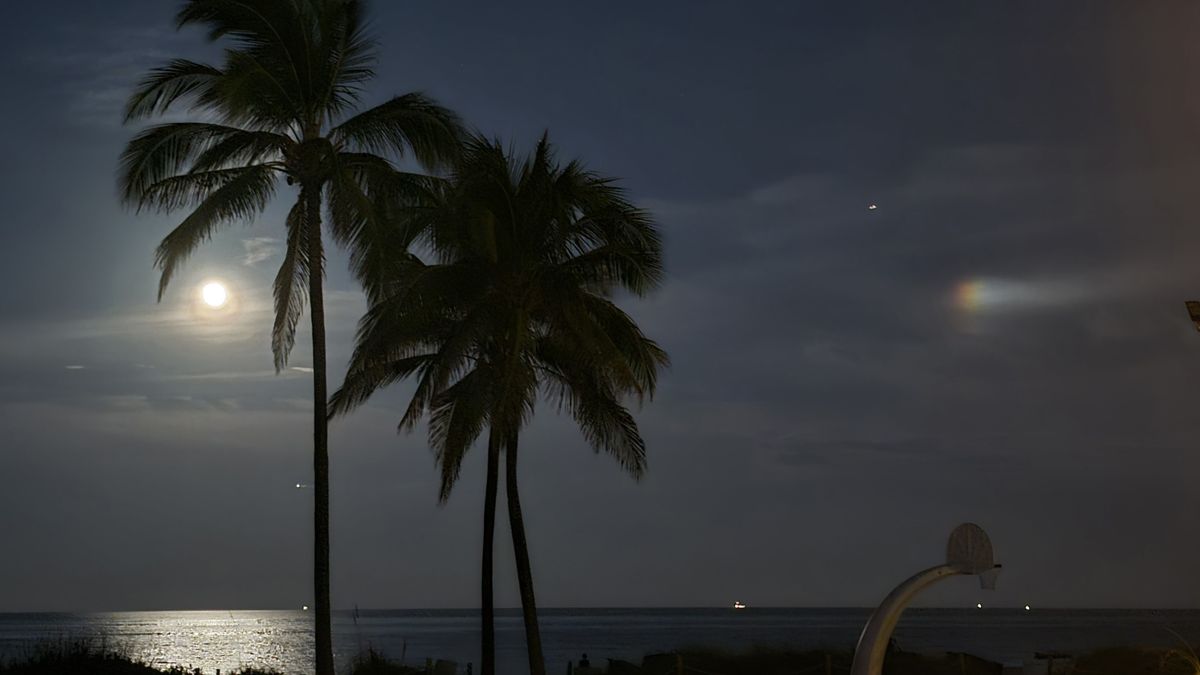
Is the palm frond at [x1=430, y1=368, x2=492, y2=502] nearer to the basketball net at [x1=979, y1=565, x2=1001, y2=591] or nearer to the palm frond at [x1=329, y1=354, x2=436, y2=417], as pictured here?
the palm frond at [x1=329, y1=354, x2=436, y2=417]

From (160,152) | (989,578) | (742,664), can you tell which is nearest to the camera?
(989,578)

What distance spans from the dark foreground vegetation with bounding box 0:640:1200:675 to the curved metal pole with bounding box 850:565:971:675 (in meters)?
14.1

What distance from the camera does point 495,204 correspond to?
2505 cm

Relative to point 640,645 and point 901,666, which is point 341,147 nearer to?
point 901,666

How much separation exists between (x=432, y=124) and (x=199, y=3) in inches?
167

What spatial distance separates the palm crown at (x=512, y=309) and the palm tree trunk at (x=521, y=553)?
24.2 inches

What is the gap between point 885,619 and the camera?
13.2m

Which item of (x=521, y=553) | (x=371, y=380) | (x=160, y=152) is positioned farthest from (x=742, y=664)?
(x=160, y=152)

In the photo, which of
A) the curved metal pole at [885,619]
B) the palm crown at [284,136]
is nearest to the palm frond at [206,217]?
the palm crown at [284,136]

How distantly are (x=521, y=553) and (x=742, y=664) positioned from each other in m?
8.91

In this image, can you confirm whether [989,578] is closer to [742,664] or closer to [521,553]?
[521,553]

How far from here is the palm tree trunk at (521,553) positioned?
25.1m

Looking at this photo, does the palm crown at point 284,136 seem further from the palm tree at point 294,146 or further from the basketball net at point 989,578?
the basketball net at point 989,578

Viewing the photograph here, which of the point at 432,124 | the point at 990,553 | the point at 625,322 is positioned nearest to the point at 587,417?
the point at 625,322
